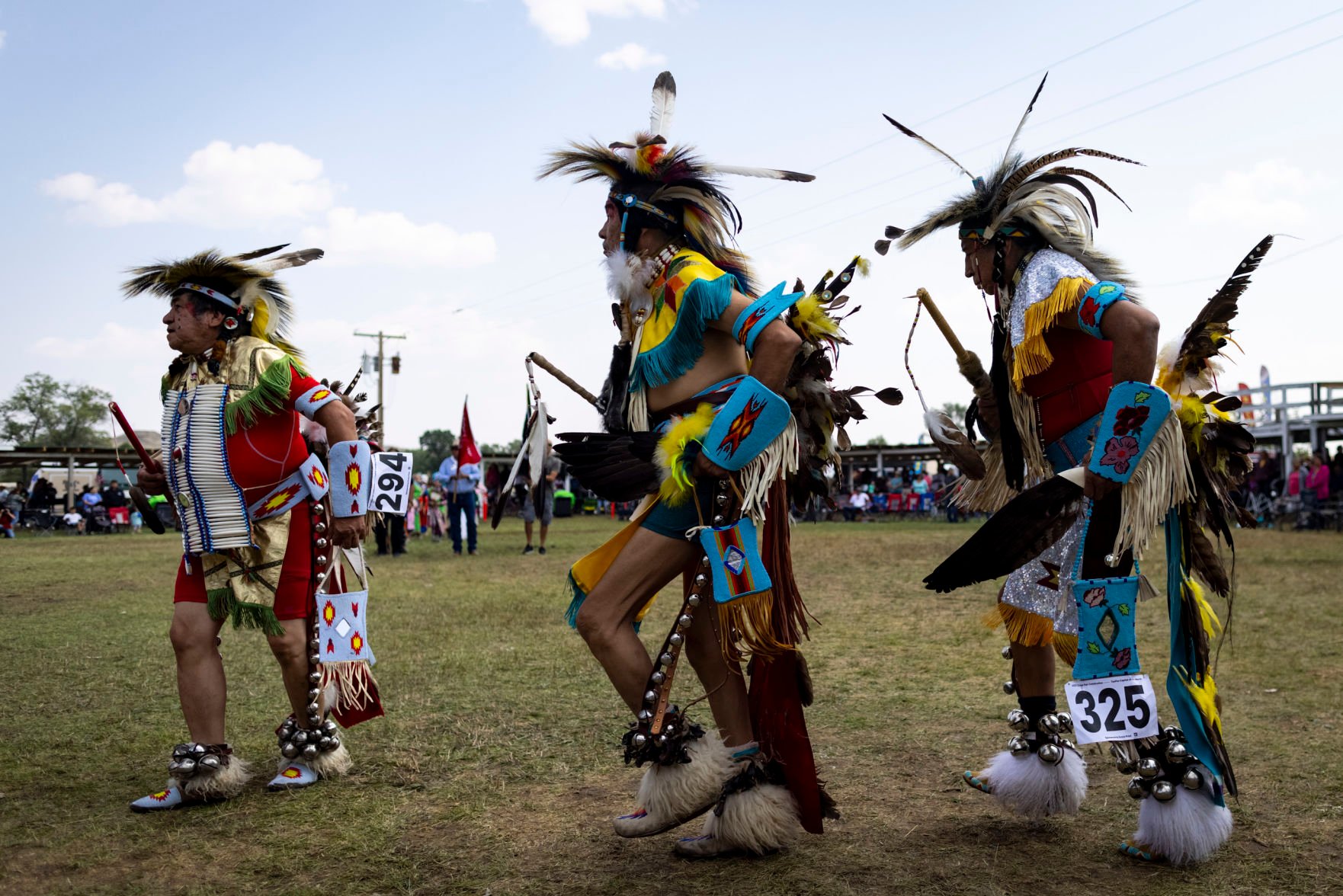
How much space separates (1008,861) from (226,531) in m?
2.99

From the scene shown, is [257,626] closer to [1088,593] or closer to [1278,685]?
[1088,593]

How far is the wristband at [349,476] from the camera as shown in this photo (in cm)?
409

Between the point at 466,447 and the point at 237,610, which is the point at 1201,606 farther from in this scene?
the point at 466,447

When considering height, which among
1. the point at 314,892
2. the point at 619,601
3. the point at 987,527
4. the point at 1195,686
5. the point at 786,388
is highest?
the point at 786,388

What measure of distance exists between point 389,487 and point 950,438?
7.19 feet

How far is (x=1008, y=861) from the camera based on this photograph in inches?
125

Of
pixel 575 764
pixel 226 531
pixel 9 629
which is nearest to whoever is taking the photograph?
pixel 226 531

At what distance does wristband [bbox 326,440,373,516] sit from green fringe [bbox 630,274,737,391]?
135 centimetres

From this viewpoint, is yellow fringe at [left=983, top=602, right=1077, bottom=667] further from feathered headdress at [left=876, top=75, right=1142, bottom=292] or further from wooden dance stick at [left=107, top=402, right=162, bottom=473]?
wooden dance stick at [left=107, top=402, right=162, bottom=473]

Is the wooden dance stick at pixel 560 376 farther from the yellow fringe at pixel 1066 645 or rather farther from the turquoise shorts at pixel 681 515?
the yellow fringe at pixel 1066 645

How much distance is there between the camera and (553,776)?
13.7 ft

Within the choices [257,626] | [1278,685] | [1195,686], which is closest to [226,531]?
[257,626]

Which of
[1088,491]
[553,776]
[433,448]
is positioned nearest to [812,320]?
[1088,491]

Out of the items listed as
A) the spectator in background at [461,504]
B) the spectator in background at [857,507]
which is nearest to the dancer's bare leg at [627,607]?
the spectator in background at [461,504]
